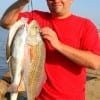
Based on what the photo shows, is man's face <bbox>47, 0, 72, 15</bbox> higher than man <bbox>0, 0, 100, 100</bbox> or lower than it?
higher

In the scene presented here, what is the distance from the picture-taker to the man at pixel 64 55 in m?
4.69

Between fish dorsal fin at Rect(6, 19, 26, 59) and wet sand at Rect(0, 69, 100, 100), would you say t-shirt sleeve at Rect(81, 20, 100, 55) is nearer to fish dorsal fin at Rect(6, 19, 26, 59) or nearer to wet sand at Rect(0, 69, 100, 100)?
fish dorsal fin at Rect(6, 19, 26, 59)

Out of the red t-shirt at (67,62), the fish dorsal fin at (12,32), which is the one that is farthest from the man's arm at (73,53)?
the fish dorsal fin at (12,32)

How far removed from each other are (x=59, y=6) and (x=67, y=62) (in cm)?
Answer: 69

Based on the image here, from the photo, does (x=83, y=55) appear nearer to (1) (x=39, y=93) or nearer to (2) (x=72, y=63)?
(2) (x=72, y=63)

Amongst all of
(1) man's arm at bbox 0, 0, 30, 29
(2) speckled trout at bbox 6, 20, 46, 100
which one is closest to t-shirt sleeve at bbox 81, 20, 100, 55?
(2) speckled trout at bbox 6, 20, 46, 100

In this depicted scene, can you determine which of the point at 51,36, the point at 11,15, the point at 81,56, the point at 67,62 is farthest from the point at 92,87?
the point at 51,36

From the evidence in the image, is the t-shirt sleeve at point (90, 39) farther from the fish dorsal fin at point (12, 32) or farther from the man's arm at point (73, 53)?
the fish dorsal fin at point (12, 32)

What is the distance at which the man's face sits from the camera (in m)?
4.71

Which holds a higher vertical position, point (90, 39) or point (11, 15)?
point (11, 15)

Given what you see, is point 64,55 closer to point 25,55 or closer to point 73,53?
point 73,53

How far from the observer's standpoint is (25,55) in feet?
14.1

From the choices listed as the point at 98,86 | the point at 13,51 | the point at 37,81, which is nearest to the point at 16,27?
the point at 13,51

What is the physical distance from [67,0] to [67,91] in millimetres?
1124
